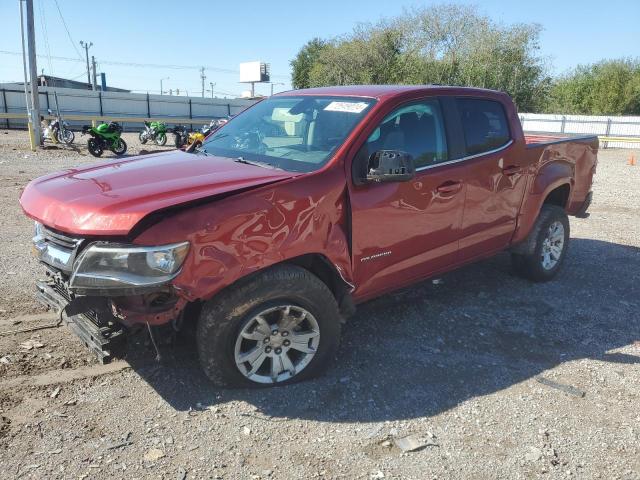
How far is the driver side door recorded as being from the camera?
366 centimetres

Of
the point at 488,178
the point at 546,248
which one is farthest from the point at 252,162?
the point at 546,248

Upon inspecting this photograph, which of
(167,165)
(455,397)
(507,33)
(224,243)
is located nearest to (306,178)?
(224,243)

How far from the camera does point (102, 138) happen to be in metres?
17.2

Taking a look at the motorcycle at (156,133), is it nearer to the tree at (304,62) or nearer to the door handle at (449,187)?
the door handle at (449,187)

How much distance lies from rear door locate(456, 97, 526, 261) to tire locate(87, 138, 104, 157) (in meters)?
15.2

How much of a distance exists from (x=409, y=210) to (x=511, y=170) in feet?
4.84

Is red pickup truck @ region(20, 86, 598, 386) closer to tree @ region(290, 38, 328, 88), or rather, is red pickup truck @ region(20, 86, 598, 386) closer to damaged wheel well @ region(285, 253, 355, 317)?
damaged wheel well @ region(285, 253, 355, 317)

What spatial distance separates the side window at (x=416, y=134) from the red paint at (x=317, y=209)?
3.3 inches

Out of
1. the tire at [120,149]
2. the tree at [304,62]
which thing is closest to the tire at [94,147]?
the tire at [120,149]

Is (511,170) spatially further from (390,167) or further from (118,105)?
(118,105)

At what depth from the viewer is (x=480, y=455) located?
2.96 metres

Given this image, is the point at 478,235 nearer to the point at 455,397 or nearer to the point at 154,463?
the point at 455,397

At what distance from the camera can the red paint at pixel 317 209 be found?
291 cm

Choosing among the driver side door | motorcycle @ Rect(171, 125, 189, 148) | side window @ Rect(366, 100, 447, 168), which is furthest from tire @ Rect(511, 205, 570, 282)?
motorcycle @ Rect(171, 125, 189, 148)
